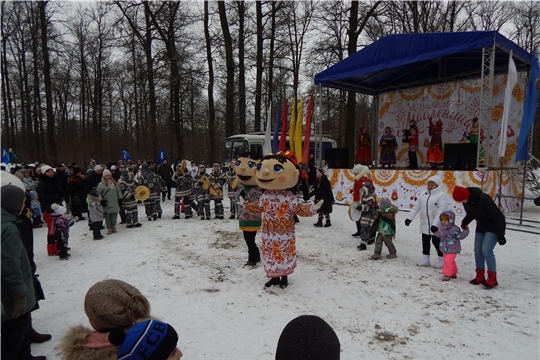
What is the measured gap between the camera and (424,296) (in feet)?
15.1

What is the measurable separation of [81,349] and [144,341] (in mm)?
358

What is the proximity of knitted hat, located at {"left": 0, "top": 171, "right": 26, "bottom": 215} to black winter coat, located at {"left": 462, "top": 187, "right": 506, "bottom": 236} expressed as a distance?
5.40 meters

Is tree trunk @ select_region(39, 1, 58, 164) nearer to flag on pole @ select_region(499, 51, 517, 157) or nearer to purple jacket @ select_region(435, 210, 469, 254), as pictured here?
purple jacket @ select_region(435, 210, 469, 254)

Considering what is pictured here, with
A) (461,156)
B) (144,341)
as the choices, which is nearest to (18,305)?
(144,341)

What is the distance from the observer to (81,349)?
1708 millimetres

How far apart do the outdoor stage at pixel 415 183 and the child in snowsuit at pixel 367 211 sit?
11.5ft

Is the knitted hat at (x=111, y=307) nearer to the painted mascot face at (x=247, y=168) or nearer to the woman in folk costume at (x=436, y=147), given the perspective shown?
the painted mascot face at (x=247, y=168)

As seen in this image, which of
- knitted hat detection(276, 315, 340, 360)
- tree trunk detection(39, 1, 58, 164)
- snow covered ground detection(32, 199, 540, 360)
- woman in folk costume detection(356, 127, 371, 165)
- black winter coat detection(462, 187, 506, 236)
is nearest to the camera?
knitted hat detection(276, 315, 340, 360)

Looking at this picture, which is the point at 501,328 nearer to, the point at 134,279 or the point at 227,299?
the point at 227,299

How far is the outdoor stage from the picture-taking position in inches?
370

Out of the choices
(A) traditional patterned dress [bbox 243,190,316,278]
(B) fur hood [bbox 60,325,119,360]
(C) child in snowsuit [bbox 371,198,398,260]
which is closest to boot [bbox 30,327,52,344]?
(B) fur hood [bbox 60,325,119,360]

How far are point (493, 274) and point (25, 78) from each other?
27.8 meters

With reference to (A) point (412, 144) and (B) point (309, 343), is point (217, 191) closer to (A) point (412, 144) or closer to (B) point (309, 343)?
(A) point (412, 144)

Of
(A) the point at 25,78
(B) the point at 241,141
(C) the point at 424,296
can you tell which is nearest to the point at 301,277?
(C) the point at 424,296
